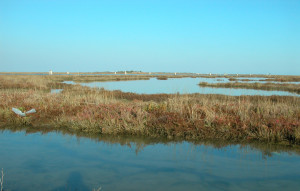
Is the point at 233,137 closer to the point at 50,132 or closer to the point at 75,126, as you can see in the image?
the point at 75,126

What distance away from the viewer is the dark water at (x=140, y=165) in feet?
16.1

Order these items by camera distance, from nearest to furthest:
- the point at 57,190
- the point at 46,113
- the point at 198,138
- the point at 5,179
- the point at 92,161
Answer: the point at 57,190, the point at 5,179, the point at 92,161, the point at 198,138, the point at 46,113

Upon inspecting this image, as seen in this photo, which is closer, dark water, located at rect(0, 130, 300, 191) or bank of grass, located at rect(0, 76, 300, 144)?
dark water, located at rect(0, 130, 300, 191)

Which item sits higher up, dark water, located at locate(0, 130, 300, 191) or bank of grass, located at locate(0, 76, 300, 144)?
bank of grass, located at locate(0, 76, 300, 144)

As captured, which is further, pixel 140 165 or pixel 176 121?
pixel 176 121

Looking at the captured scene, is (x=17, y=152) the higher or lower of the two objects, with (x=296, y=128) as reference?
lower

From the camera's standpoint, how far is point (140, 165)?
5887 mm

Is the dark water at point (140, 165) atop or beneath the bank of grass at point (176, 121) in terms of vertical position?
beneath

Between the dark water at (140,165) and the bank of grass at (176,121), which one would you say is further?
the bank of grass at (176,121)

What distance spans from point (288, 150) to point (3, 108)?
35.4 ft

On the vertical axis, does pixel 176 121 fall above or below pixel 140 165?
above

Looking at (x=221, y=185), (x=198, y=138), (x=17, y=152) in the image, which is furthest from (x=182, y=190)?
(x=17, y=152)

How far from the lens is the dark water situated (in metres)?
4.91

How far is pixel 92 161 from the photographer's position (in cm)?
611
